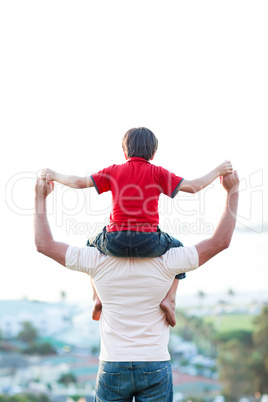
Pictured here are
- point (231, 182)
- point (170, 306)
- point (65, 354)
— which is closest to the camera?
point (170, 306)

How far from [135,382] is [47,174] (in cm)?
86

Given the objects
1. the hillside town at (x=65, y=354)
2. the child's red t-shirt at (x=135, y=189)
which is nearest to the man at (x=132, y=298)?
the child's red t-shirt at (x=135, y=189)

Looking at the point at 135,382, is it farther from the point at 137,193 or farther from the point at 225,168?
the point at 225,168

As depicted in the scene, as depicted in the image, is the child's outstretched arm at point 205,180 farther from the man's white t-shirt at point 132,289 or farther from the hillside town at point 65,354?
the hillside town at point 65,354

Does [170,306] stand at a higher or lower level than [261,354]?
higher

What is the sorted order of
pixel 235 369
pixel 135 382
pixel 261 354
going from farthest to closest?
1. pixel 235 369
2. pixel 261 354
3. pixel 135 382

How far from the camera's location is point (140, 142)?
201cm

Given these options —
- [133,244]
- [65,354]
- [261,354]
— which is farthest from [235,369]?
[133,244]

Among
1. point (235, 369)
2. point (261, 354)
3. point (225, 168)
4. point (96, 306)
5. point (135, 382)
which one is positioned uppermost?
point (225, 168)

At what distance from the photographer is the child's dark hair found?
201 centimetres

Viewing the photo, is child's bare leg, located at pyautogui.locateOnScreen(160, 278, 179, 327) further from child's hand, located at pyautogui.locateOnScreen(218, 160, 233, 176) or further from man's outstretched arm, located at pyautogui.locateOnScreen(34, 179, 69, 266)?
child's hand, located at pyautogui.locateOnScreen(218, 160, 233, 176)

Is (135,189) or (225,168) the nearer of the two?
(135,189)

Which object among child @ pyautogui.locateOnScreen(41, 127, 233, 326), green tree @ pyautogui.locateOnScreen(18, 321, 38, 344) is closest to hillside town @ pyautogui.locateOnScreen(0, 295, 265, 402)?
green tree @ pyautogui.locateOnScreen(18, 321, 38, 344)

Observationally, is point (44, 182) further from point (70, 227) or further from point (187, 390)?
point (187, 390)
